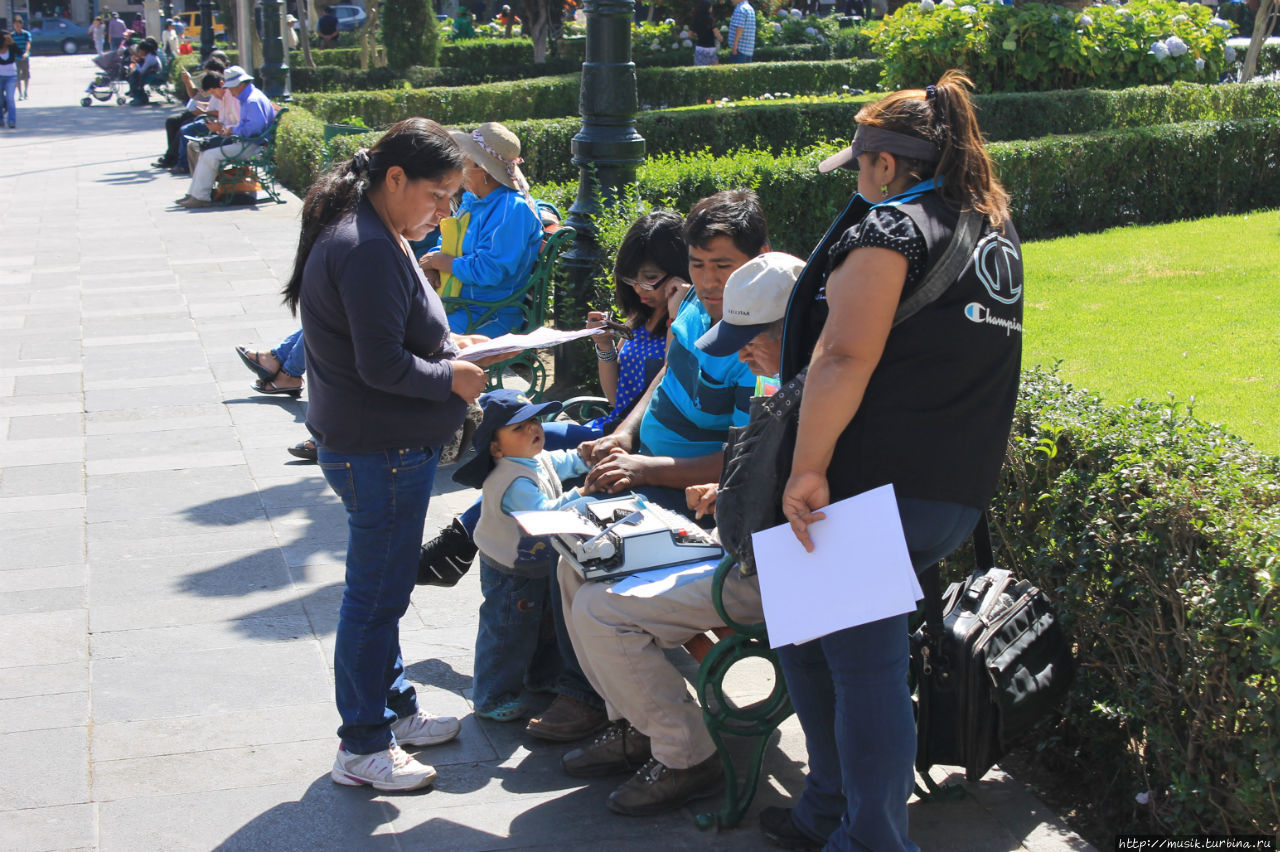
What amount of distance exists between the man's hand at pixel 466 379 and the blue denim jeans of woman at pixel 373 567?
7.1 inches

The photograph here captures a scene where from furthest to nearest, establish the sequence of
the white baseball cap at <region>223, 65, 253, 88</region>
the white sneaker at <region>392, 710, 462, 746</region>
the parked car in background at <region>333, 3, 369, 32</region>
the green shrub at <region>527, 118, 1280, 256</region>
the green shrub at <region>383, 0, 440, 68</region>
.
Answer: the parked car in background at <region>333, 3, 369, 32</region>, the green shrub at <region>383, 0, 440, 68</region>, the white baseball cap at <region>223, 65, 253, 88</region>, the green shrub at <region>527, 118, 1280, 256</region>, the white sneaker at <region>392, 710, 462, 746</region>

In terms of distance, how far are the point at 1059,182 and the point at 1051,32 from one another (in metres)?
3.82

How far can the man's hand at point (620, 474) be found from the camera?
3652 mm

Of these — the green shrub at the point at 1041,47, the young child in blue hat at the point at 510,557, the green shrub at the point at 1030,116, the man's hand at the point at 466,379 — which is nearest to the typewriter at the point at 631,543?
the young child in blue hat at the point at 510,557

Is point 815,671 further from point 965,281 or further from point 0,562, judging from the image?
point 0,562

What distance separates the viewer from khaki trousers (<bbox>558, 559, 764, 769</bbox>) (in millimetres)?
3084

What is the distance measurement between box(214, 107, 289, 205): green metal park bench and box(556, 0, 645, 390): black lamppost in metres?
7.97

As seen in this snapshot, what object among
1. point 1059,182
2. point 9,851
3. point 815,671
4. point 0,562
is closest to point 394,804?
point 9,851

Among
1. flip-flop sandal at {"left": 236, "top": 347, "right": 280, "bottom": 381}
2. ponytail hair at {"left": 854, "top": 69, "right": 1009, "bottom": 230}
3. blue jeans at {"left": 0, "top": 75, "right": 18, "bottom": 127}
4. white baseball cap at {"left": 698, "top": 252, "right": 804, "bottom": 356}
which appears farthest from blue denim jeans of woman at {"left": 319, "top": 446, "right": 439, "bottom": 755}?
blue jeans at {"left": 0, "top": 75, "right": 18, "bottom": 127}

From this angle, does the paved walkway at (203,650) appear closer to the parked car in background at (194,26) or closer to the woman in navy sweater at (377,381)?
the woman in navy sweater at (377,381)

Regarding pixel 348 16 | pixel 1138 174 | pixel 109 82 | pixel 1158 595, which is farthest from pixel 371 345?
pixel 348 16

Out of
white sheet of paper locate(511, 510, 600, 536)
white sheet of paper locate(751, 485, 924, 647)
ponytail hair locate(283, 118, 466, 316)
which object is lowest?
white sheet of paper locate(511, 510, 600, 536)

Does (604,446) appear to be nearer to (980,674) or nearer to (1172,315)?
(980,674)

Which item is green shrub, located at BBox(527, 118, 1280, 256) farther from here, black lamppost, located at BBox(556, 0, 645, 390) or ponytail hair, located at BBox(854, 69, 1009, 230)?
ponytail hair, located at BBox(854, 69, 1009, 230)
